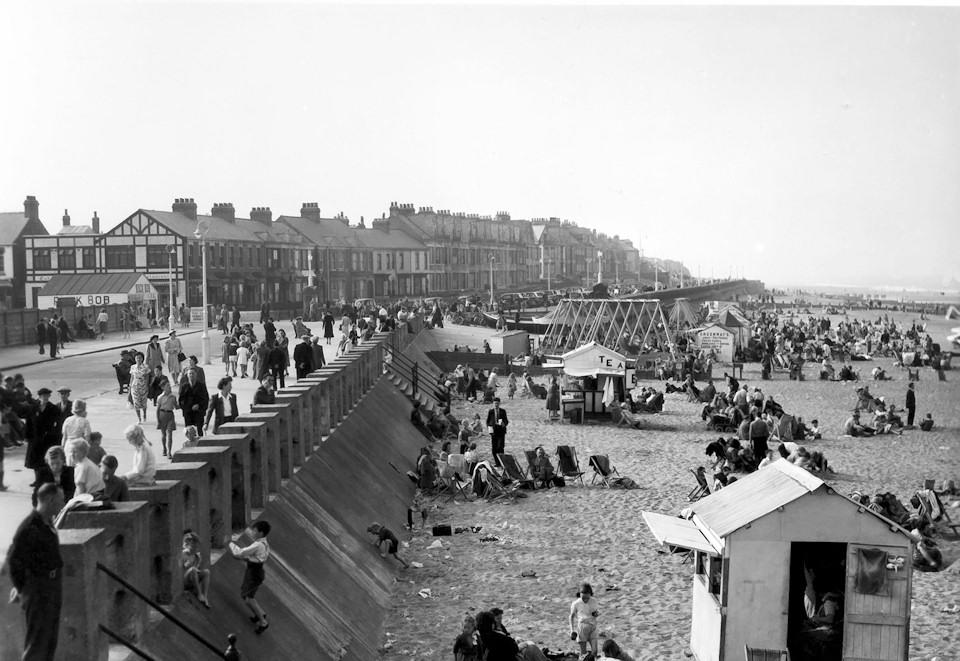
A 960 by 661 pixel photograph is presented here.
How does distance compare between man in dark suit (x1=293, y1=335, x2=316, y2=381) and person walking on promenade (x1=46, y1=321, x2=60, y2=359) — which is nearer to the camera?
man in dark suit (x1=293, y1=335, x2=316, y2=381)

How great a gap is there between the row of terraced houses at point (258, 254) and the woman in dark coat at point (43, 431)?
1536cm

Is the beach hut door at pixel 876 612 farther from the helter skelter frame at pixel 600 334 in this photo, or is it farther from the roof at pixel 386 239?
the roof at pixel 386 239

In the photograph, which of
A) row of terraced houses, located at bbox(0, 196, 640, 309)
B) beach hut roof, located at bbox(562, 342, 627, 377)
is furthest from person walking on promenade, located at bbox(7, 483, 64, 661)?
beach hut roof, located at bbox(562, 342, 627, 377)

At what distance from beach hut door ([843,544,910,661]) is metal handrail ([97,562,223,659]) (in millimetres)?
5844

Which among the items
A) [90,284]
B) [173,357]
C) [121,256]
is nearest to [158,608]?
[173,357]

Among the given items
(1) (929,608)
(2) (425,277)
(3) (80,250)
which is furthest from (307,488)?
(2) (425,277)

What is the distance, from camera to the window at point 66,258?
1177 inches

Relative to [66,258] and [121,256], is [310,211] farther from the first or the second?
[66,258]

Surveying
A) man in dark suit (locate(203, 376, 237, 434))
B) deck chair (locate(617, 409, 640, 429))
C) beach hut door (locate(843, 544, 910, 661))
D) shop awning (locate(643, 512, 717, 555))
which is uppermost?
man in dark suit (locate(203, 376, 237, 434))

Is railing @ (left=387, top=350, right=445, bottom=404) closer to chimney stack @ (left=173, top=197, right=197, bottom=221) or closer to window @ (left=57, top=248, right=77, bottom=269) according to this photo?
window @ (left=57, top=248, right=77, bottom=269)

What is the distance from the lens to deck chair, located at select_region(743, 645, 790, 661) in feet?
31.3

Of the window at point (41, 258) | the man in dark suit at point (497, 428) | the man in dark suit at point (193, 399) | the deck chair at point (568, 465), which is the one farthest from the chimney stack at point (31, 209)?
the deck chair at point (568, 465)

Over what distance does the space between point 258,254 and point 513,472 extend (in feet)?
120

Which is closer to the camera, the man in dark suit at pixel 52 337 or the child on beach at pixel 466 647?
the child on beach at pixel 466 647
